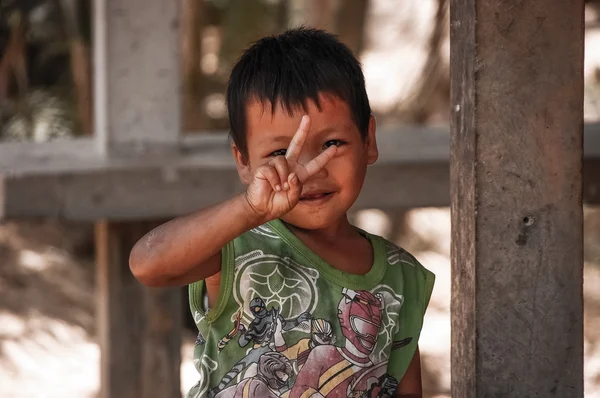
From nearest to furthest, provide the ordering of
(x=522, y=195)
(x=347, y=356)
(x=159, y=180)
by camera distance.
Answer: (x=522, y=195) < (x=347, y=356) < (x=159, y=180)

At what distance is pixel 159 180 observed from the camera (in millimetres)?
3803

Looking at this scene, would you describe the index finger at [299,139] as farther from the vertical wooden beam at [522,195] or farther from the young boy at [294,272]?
the vertical wooden beam at [522,195]

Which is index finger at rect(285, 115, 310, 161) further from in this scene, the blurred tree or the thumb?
the blurred tree

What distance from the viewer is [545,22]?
1672mm

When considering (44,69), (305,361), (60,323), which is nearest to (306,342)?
(305,361)

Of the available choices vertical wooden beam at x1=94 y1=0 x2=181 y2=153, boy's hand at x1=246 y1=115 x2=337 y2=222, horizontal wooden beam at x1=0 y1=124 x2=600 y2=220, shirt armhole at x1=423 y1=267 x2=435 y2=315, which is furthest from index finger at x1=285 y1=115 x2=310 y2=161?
vertical wooden beam at x1=94 y1=0 x2=181 y2=153

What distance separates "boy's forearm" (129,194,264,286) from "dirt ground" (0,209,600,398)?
6.38 metres

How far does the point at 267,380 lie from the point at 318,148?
0.46 m

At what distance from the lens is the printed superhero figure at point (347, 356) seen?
2.00m

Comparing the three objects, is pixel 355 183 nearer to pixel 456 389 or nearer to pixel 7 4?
pixel 456 389

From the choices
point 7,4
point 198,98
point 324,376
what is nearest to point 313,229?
point 324,376

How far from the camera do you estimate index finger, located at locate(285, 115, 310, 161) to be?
1.74 m

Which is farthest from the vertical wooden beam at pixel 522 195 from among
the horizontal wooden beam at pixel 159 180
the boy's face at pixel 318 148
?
the horizontal wooden beam at pixel 159 180

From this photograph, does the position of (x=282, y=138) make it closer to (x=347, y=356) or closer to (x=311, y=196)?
(x=311, y=196)
